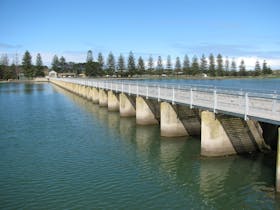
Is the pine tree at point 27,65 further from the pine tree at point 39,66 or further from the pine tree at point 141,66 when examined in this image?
the pine tree at point 141,66

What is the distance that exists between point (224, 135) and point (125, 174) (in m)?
5.34

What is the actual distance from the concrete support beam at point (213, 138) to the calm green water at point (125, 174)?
0.48 meters

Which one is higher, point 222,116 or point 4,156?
point 222,116

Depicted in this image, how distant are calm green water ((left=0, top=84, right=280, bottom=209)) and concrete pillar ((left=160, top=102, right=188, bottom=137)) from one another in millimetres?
624

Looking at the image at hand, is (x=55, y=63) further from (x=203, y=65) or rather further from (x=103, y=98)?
(x=103, y=98)

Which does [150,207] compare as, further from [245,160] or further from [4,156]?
[4,156]

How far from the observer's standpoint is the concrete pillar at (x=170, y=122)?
23031mm

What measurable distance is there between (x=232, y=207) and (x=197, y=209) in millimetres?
1249

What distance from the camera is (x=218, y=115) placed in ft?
58.1

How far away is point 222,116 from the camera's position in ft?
58.5

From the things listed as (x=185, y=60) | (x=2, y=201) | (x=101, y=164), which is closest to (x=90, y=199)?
(x=2, y=201)

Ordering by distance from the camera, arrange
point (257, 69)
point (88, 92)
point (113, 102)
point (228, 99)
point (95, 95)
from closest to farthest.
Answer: point (228, 99) → point (113, 102) → point (95, 95) → point (88, 92) → point (257, 69)

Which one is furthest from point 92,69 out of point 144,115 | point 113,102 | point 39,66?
point 144,115

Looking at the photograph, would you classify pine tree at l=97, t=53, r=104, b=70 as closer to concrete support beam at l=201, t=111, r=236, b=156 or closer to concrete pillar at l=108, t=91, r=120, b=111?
concrete pillar at l=108, t=91, r=120, b=111
